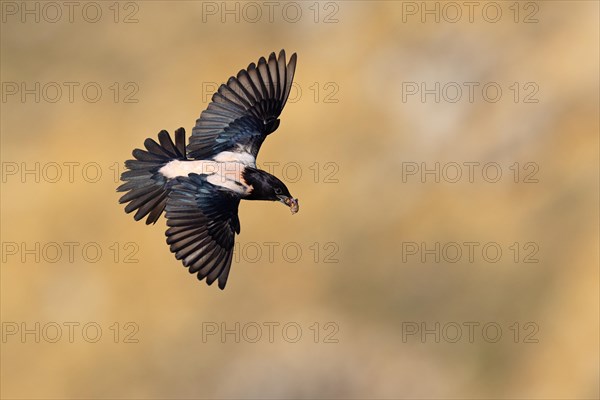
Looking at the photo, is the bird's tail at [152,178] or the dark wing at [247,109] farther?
the dark wing at [247,109]

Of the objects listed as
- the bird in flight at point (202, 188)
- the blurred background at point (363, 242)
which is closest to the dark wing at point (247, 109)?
the bird in flight at point (202, 188)

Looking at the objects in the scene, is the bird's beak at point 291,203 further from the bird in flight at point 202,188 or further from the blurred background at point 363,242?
the blurred background at point 363,242

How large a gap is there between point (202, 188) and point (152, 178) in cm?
70

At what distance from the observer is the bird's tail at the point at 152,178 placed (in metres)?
17.4

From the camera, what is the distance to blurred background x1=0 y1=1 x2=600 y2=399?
113 ft

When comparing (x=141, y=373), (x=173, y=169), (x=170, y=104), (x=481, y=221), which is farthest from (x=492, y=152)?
(x=173, y=169)

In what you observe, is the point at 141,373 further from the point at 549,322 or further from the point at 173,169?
the point at 173,169

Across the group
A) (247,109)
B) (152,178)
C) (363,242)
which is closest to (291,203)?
(152,178)

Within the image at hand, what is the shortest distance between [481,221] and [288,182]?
5370 millimetres

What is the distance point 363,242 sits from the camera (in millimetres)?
34844

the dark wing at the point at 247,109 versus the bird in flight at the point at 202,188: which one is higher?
the dark wing at the point at 247,109

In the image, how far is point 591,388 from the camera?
3428cm

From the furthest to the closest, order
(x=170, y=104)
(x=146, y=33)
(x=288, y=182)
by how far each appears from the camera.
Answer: (x=146, y=33) → (x=170, y=104) → (x=288, y=182)

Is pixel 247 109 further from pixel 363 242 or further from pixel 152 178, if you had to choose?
pixel 363 242
